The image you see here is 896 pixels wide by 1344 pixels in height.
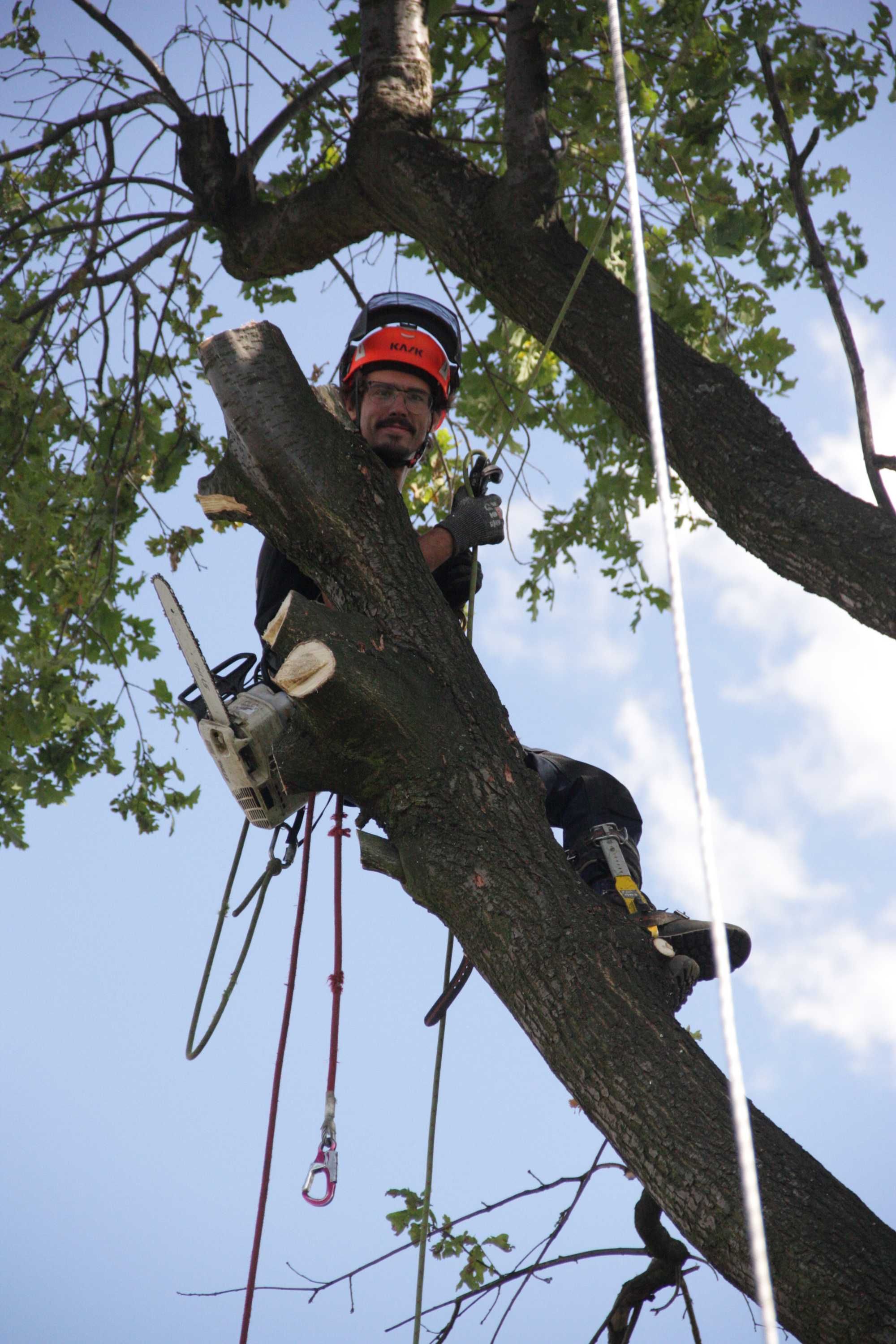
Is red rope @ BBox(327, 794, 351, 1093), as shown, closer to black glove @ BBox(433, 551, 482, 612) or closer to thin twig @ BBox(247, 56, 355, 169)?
black glove @ BBox(433, 551, 482, 612)

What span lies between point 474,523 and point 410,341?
660mm

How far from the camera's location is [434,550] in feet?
10.8

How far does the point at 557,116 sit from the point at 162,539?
2.39 metres

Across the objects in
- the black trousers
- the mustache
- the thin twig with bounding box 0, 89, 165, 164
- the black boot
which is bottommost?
the black boot

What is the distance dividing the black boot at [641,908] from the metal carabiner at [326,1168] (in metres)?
0.86

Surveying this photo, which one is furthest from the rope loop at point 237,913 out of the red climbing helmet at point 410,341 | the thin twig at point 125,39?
the thin twig at point 125,39

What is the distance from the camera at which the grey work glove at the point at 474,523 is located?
10.9ft

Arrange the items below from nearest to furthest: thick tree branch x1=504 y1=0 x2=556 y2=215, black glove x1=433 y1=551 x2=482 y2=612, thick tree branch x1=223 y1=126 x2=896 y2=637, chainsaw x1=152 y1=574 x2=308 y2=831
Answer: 1. thick tree branch x1=223 y1=126 x2=896 y2=637
2. chainsaw x1=152 y1=574 x2=308 y2=831
3. thick tree branch x1=504 y1=0 x2=556 y2=215
4. black glove x1=433 y1=551 x2=482 y2=612

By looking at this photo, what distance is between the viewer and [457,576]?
3.46m

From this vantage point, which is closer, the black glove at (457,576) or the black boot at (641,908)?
the black boot at (641,908)

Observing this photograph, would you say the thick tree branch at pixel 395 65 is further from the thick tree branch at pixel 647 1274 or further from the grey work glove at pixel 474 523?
the thick tree branch at pixel 647 1274

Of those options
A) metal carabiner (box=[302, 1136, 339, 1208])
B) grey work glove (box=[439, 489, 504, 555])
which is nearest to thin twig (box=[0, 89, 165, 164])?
grey work glove (box=[439, 489, 504, 555])

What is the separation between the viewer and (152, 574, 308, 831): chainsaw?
2.66m

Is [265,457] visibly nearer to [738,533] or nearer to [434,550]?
[434,550]
